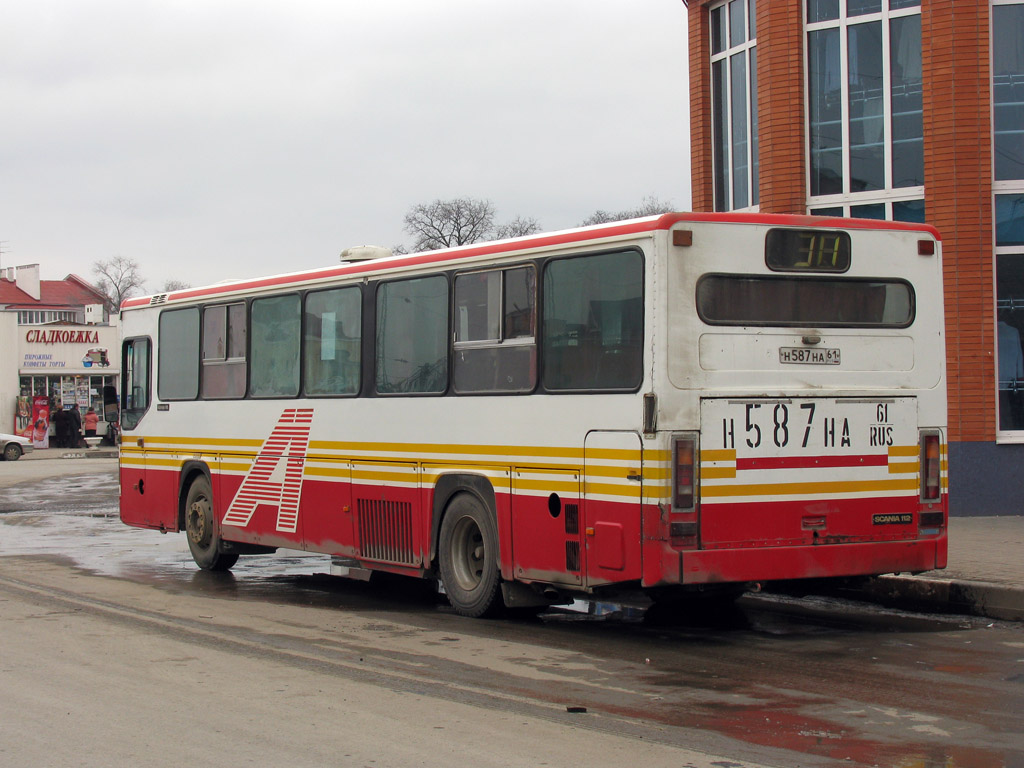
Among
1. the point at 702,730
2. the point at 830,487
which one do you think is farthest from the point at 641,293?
the point at 702,730

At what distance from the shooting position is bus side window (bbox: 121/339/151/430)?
1586 cm

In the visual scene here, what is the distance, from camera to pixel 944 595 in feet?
36.4

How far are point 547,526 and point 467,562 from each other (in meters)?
1.36

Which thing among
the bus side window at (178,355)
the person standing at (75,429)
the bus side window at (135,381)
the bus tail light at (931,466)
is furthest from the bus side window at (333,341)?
the person standing at (75,429)

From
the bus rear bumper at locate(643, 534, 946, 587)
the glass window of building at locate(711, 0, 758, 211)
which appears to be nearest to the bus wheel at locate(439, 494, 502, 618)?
the bus rear bumper at locate(643, 534, 946, 587)

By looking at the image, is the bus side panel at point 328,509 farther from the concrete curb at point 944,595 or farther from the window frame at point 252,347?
the concrete curb at point 944,595

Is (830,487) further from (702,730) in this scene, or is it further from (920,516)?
(702,730)

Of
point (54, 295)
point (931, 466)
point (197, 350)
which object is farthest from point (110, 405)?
point (54, 295)

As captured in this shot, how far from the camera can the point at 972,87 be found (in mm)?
17031

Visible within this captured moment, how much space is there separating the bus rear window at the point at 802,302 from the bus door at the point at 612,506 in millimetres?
1100

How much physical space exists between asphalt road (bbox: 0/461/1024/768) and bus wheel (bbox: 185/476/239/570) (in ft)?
5.65

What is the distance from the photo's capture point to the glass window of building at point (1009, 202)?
17156 mm

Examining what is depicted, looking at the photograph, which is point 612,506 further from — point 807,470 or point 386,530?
point 386,530

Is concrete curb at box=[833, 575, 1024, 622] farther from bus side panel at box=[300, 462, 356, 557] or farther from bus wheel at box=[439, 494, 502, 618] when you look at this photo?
bus side panel at box=[300, 462, 356, 557]
